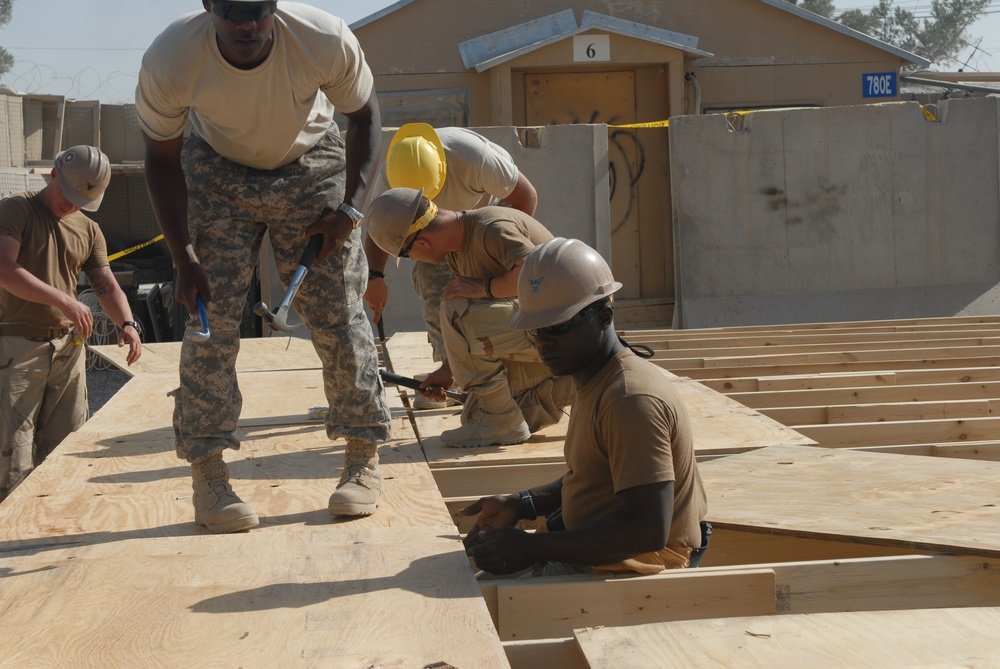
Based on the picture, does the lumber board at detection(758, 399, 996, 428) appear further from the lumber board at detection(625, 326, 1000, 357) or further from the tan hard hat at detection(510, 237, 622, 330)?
the tan hard hat at detection(510, 237, 622, 330)

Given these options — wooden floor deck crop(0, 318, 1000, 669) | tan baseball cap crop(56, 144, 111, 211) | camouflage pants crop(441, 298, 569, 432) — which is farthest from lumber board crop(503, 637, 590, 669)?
tan baseball cap crop(56, 144, 111, 211)

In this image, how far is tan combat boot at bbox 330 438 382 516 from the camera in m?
3.16

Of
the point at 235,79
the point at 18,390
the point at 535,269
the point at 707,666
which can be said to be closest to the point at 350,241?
the point at 235,79

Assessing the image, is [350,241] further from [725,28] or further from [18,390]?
[725,28]

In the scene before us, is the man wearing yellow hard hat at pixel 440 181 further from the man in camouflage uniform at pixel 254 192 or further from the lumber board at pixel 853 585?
the lumber board at pixel 853 585

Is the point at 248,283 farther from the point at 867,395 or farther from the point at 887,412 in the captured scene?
the point at 867,395

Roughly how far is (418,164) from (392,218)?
3.13 feet

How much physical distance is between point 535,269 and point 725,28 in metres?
12.2

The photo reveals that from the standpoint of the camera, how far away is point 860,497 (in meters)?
3.41

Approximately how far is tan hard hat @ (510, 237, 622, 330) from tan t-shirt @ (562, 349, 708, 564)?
0.17 m

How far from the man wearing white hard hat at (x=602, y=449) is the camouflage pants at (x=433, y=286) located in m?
2.45

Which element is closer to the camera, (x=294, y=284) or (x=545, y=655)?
(x=545, y=655)

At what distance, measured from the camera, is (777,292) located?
980 cm

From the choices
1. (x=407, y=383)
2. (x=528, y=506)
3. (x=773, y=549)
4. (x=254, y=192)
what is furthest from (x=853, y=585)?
(x=407, y=383)
